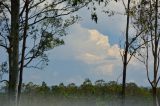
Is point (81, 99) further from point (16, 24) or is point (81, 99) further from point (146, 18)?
point (16, 24)

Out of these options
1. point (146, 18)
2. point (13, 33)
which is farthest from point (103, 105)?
point (13, 33)

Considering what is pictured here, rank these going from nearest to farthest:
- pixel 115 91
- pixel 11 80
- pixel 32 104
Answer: pixel 11 80 → pixel 32 104 → pixel 115 91

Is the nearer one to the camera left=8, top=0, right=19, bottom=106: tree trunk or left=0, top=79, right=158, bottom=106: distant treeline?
left=8, top=0, right=19, bottom=106: tree trunk

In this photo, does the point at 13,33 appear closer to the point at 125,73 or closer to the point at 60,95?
the point at 125,73

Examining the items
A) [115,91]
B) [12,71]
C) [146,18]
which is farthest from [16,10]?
[115,91]

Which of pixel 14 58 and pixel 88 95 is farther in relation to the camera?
pixel 88 95

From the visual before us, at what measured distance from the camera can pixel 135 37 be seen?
2331 centimetres

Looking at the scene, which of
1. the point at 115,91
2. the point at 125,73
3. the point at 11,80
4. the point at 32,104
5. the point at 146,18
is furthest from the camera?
the point at 115,91

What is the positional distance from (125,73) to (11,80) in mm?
10697

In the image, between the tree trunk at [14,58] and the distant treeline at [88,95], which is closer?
the tree trunk at [14,58]

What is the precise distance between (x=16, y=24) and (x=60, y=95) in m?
22.8

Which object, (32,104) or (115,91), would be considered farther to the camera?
(115,91)

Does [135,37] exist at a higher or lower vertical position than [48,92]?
higher

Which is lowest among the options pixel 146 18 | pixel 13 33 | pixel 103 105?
pixel 103 105
